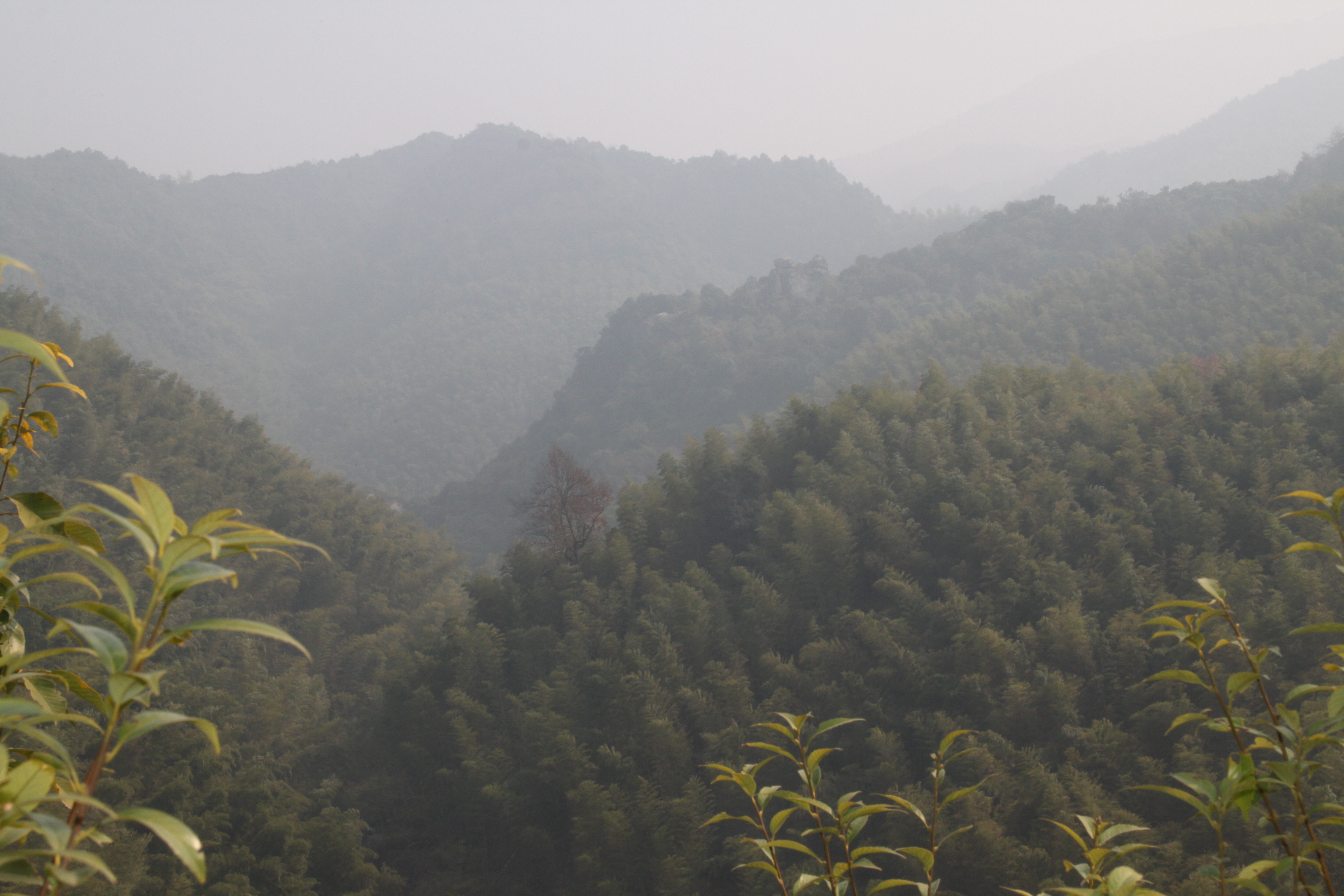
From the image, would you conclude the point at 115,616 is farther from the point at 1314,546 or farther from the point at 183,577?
the point at 1314,546

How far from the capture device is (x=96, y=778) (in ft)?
3.02

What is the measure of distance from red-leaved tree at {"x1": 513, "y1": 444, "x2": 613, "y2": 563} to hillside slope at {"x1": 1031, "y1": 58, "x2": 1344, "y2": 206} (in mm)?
63869

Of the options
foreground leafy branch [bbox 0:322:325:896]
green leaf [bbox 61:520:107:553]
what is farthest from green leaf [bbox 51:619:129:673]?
green leaf [bbox 61:520:107:553]

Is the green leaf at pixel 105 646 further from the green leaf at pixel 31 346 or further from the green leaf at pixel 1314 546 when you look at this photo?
the green leaf at pixel 1314 546

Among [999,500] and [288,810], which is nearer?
[288,810]

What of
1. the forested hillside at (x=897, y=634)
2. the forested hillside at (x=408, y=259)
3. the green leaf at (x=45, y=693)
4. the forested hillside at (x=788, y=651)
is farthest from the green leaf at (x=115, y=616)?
the forested hillside at (x=408, y=259)

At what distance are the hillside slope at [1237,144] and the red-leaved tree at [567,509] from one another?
63869 millimetres

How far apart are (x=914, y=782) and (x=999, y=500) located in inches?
236

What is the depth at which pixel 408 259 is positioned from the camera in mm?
93000

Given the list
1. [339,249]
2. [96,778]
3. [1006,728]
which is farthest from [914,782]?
[339,249]

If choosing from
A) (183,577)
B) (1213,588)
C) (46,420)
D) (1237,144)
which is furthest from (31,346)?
(1237,144)

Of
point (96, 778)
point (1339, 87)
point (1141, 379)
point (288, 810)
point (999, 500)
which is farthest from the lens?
point (1339, 87)

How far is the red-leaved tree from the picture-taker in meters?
17.3

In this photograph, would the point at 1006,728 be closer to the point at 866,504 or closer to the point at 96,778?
the point at 866,504
